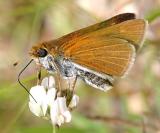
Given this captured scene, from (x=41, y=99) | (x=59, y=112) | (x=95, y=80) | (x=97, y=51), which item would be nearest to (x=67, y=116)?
(x=59, y=112)

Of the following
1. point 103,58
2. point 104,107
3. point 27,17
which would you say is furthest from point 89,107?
point 103,58

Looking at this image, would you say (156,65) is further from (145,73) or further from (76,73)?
(76,73)

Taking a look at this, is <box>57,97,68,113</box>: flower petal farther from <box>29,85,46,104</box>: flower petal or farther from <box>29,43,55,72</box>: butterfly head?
<box>29,43,55,72</box>: butterfly head

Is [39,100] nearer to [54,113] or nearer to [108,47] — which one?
[54,113]

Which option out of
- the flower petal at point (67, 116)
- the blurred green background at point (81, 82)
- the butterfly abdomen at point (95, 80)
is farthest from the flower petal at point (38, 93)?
the blurred green background at point (81, 82)

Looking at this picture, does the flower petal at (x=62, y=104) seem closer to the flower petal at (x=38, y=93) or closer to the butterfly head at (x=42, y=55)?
the flower petal at (x=38, y=93)

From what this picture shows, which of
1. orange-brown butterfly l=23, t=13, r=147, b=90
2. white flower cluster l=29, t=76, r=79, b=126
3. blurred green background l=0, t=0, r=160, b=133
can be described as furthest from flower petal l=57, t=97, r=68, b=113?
blurred green background l=0, t=0, r=160, b=133
